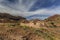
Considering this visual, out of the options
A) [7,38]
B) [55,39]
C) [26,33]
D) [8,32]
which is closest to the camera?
[7,38]

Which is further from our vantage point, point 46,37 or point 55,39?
point 55,39

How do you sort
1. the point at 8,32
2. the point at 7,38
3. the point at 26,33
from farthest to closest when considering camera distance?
the point at 26,33 < the point at 8,32 < the point at 7,38

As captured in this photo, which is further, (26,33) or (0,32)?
(26,33)

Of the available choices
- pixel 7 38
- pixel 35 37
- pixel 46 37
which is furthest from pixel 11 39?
pixel 46 37

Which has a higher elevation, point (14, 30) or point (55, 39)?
point (14, 30)

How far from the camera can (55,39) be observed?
73.5ft

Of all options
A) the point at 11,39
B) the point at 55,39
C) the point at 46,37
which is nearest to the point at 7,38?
the point at 11,39

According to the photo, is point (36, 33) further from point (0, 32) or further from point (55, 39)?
point (0, 32)

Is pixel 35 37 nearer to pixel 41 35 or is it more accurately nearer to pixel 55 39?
pixel 41 35

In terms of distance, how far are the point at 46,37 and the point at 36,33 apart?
131cm

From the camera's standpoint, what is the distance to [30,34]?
66.8ft

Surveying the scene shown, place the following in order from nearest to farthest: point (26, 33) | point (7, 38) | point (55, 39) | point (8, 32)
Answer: point (7, 38) → point (8, 32) → point (26, 33) → point (55, 39)

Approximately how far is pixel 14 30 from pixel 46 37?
4.00m

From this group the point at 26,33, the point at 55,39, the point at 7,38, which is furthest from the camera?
the point at 55,39
